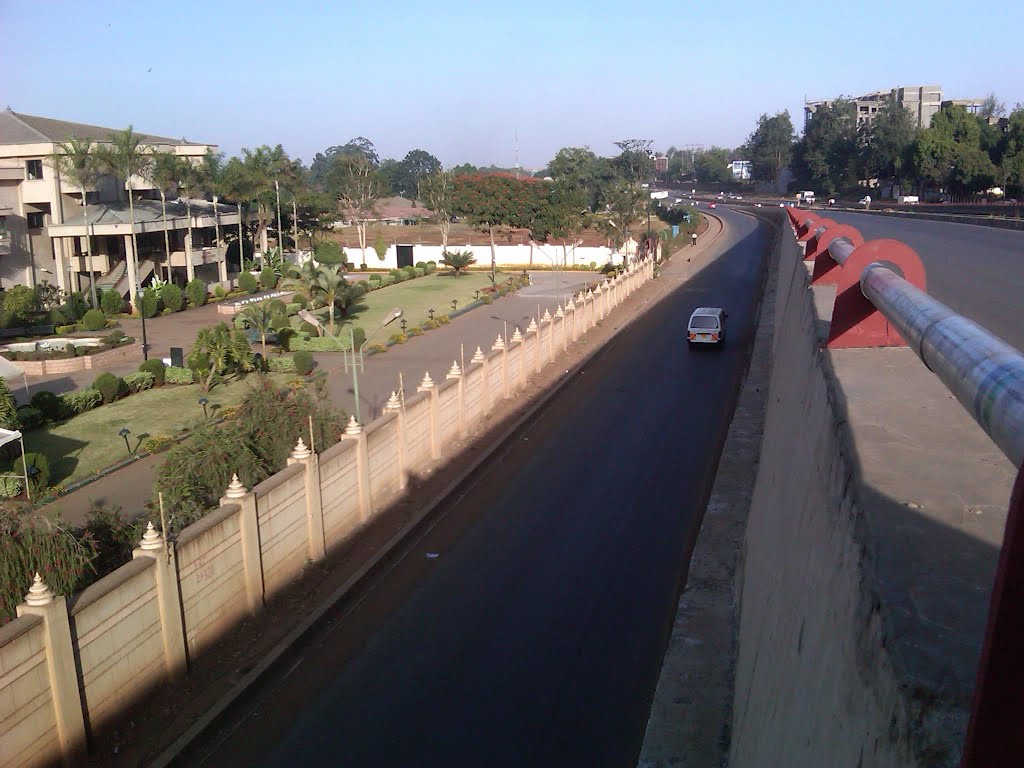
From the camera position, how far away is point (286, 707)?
30.3ft

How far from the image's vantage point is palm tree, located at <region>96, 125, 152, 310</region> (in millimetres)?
45625

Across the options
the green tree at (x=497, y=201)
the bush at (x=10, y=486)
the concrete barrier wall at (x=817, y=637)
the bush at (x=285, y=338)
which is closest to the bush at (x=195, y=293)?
the bush at (x=285, y=338)

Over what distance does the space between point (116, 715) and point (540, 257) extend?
61389 mm

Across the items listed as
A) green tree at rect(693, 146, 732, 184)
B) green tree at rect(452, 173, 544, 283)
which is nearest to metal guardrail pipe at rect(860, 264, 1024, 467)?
green tree at rect(452, 173, 544, 283)

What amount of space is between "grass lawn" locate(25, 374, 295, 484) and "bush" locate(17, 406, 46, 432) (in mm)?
184

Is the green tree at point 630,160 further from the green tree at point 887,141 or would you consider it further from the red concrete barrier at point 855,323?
the red concrete barrier at point 855,323

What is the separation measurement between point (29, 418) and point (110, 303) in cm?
2317

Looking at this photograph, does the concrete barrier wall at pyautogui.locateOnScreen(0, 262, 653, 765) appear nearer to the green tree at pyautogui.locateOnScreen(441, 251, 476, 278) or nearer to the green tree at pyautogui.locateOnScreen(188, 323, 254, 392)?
the green tree at pyautogui.locateOnScreen(188, 323, 254, 392)

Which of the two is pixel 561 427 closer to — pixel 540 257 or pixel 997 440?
pixel 997 440

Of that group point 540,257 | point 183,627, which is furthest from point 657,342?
point 540,257

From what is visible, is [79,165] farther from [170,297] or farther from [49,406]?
[49,406]

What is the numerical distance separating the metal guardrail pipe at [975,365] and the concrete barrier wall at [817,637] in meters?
0.65

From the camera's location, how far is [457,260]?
62625mm

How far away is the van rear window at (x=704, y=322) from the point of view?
30.4m
